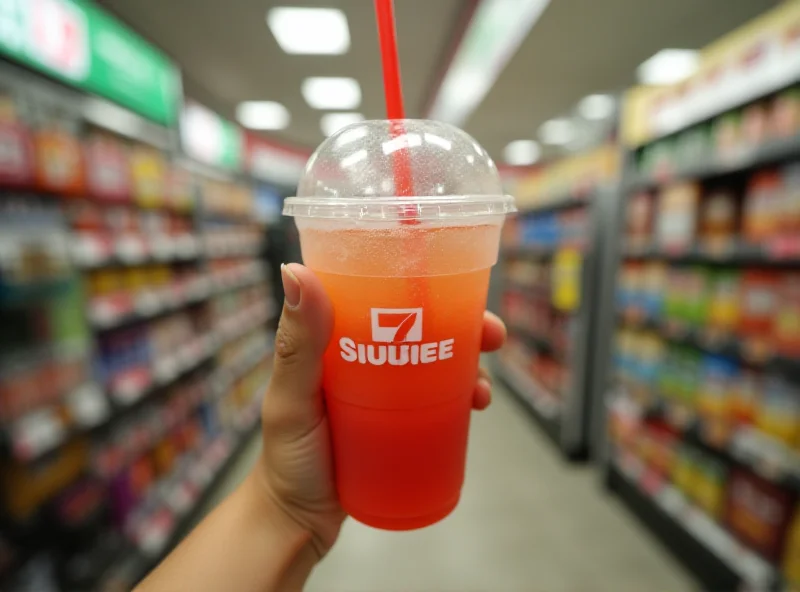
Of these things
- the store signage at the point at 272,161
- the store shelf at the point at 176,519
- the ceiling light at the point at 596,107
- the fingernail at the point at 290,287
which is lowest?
the store shelf at the point at 176,519

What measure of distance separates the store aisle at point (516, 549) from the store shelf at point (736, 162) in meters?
1.93

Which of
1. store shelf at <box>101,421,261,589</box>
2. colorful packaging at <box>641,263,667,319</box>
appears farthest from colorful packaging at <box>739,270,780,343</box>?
store shelf at <box>101,421,261,589</box>

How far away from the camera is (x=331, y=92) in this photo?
12.5 feet

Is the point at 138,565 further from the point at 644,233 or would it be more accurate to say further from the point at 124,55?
the point at 644,233

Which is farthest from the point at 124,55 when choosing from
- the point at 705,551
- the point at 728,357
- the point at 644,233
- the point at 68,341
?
the point at 705,551

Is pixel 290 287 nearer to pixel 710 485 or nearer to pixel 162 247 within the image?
pixel 162 247

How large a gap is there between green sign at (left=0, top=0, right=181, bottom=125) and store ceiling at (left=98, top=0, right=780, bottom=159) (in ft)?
0.41

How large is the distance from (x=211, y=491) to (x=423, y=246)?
2769 millimetres

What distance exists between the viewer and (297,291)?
58 cm

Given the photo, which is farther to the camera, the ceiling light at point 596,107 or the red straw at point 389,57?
the ceiling light at point 596,107

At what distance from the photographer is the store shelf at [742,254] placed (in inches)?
56.3

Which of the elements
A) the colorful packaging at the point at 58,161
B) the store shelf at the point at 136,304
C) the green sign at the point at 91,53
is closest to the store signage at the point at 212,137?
the green sign at the point at 91,53

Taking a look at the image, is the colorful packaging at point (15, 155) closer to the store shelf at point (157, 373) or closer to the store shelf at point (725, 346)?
the store shelf at point (157, 373)

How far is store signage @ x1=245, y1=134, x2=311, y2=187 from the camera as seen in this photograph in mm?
5809
